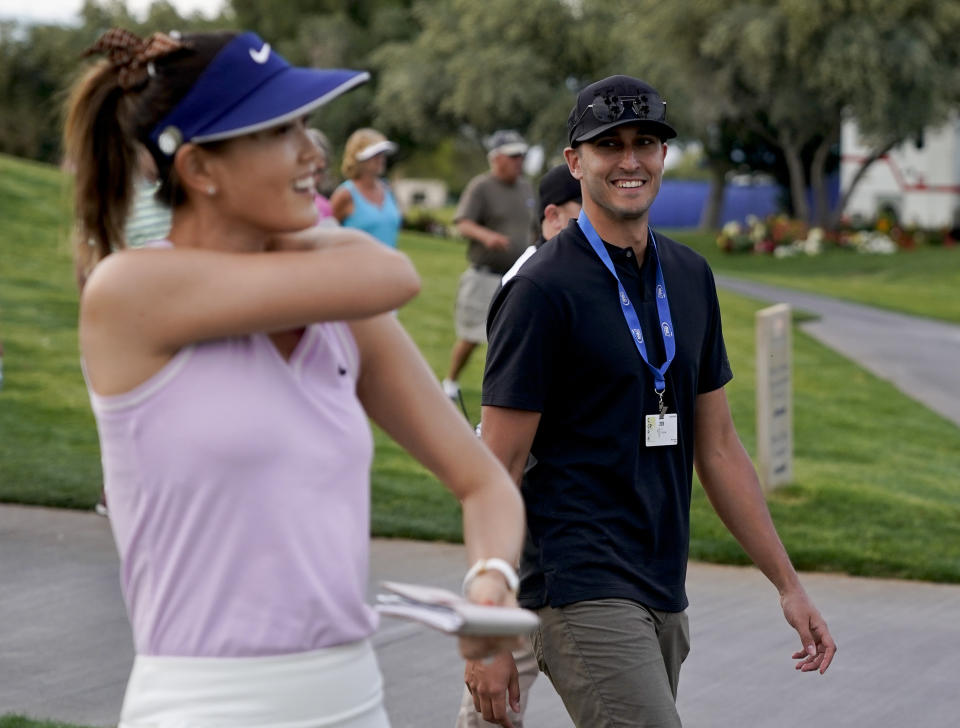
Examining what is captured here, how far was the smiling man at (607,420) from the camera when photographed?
11.5 ft

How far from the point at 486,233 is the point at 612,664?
8.81 m

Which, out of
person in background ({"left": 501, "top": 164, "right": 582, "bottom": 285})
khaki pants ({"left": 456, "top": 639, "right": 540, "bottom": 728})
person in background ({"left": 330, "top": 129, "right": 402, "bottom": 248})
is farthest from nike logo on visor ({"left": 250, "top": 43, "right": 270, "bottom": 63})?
person in background ({"left": 330, "top": 129, "right": 402, "bottom": 248})

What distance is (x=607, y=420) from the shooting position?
359 cm

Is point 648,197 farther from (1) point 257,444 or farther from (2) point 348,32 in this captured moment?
(2) point 348,32

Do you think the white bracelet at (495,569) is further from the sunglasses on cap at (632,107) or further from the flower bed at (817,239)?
the flower bed at (817,239)

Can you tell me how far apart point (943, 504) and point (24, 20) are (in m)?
73.7

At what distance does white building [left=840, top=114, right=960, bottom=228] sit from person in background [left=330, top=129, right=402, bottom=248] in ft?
151

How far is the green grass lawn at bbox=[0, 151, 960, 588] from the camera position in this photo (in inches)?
324

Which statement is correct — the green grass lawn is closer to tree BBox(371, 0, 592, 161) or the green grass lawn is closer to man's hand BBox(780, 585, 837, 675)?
man's hand BBox(780, 585, 837, 675)

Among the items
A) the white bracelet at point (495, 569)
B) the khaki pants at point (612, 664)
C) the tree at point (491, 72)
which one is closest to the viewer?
the white bracelet at point (495, 569)

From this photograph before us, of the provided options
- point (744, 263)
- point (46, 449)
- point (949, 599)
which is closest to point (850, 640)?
point (949, 599)

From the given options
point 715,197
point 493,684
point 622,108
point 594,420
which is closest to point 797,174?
point 715,197

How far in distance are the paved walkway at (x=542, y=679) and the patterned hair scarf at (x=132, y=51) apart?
3.51 meters

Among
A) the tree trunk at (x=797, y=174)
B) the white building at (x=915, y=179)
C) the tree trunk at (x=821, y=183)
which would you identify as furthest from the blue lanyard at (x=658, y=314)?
the white building at (x=915, y=179)
